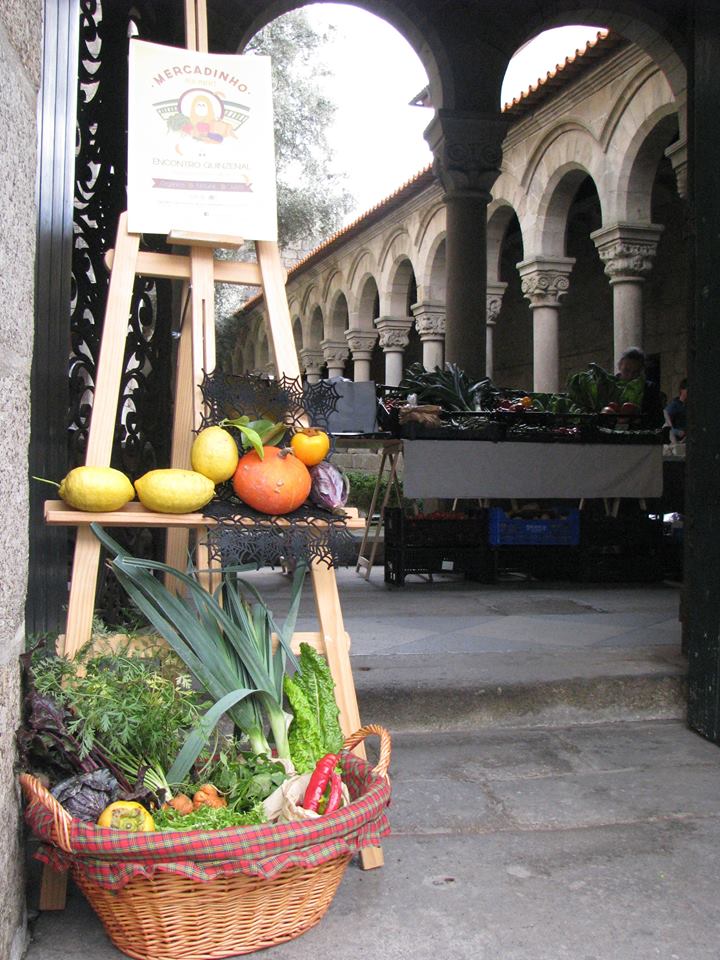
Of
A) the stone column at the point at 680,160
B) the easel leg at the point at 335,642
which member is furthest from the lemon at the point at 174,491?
the stone column at the point at 680,160

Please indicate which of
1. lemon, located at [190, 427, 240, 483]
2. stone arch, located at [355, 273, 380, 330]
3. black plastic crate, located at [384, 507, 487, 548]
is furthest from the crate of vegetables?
stone arch, located at [355, 273, 380, 330]

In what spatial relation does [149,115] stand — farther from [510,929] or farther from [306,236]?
[306,236]

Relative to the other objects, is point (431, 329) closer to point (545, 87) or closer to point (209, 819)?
point (545, 87)

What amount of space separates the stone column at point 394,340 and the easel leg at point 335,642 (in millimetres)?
14474

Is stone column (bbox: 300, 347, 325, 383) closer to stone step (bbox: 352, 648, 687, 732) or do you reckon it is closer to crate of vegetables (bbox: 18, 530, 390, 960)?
stone step (bbox: 352, 648, 687, 732)

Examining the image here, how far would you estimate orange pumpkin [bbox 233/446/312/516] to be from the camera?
2.04 m

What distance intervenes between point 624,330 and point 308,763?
9215 millimetres

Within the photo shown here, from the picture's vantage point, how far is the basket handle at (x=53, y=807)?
159 cm

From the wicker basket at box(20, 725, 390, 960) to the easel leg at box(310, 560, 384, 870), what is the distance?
423 mm

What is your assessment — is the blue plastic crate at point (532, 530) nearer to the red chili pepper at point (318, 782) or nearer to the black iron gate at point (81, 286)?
the black iron gate at point (81, 286)

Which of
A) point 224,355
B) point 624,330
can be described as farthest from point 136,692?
point 224,355

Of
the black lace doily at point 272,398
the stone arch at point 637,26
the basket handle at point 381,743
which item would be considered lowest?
the basket handle at point 381,743

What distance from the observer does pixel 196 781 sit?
6.50ft

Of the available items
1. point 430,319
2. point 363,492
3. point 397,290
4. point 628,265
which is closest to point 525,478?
point 628,265
